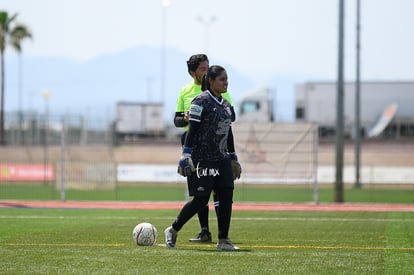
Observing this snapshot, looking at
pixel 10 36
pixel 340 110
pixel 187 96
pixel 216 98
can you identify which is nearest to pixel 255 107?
pixel 10 36

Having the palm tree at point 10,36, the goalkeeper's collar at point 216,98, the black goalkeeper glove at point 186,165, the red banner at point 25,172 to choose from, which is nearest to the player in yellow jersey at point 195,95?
the goalkeeper's collar at point 216,98

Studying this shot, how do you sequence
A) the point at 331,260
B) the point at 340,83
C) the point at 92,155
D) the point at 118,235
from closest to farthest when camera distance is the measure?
the point at 331,260, the point at 118,235, the point at 340,83, the point at 92,155

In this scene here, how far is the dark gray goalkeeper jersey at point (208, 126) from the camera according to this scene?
11633 millimetres

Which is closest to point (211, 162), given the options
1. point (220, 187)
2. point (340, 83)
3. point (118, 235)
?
point (220, 187)

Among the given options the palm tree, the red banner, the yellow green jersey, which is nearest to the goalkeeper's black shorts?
the yellow green jersey

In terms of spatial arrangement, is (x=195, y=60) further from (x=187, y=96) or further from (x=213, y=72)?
(x=213, y=72)

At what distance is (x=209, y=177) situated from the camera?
1174cm

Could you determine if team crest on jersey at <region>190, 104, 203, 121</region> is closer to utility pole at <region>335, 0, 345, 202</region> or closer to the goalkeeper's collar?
the goalkeeper's collar

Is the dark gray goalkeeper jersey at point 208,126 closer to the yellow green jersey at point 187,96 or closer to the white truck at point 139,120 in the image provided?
the yellow green jersey at point 187,96

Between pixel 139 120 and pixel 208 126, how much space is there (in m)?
61.1

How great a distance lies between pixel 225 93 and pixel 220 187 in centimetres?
143

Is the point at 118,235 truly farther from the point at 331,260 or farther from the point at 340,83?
the point at 340,83

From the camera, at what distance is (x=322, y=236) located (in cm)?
1398

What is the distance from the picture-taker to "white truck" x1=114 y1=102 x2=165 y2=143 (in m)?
71.4
